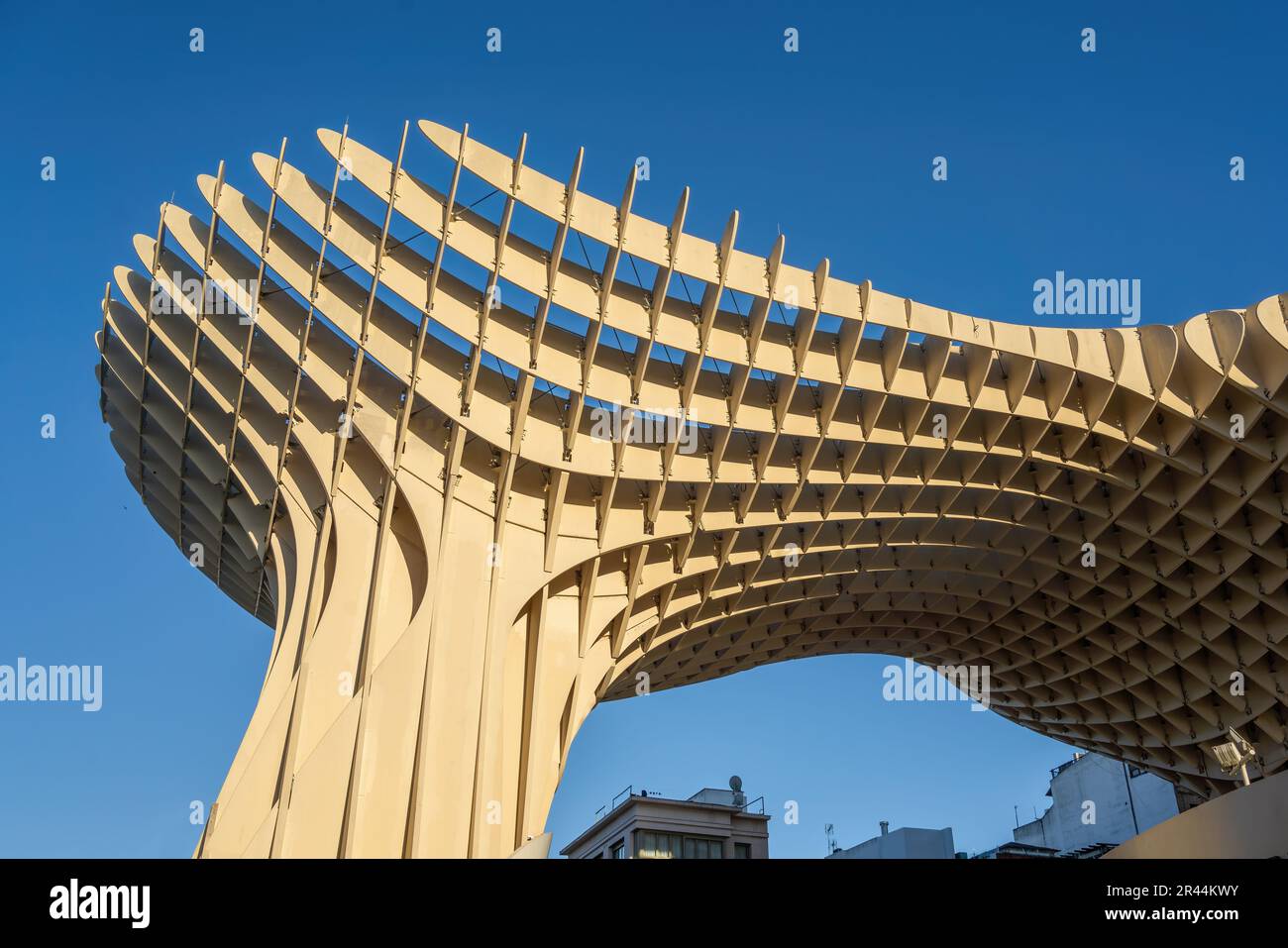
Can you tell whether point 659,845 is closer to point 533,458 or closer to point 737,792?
point 737,792

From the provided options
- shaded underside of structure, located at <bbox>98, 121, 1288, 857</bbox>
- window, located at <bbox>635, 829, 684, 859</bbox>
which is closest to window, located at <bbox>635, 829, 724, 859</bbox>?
window, located at <bbox>635, 829, 684, 859</bbox>

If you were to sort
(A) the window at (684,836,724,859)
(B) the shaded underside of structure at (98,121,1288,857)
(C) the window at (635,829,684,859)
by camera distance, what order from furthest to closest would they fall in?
(A) the window at (684,836,724,859)
(C) the window at (635,829,684,859)
(B) the shaded underside of structure at (98,121,1288,857)

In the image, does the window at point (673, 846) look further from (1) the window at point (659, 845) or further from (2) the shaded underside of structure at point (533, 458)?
(2) the shaded underside of structure at point (533, 458)

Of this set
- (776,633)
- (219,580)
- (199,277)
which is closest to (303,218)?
(199,277)

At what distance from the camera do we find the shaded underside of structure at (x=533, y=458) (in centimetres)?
2588

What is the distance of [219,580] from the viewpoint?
40.6m

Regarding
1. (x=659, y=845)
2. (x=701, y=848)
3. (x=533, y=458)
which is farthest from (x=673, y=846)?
(x=533, y=458)

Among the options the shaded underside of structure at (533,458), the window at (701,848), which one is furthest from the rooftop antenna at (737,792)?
the shaded underside of structure at (533,458)

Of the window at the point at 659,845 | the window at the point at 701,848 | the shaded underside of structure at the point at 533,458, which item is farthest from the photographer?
the window at the point at 701,848

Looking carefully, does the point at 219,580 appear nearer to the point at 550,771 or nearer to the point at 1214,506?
the point at 550,771

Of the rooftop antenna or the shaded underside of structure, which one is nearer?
the shaded underside of structure

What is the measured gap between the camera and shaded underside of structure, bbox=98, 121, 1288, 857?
84.9ft

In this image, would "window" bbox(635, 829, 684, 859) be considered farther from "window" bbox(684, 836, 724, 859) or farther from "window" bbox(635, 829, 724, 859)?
"window" bbox(684, 836, 724, 859)
